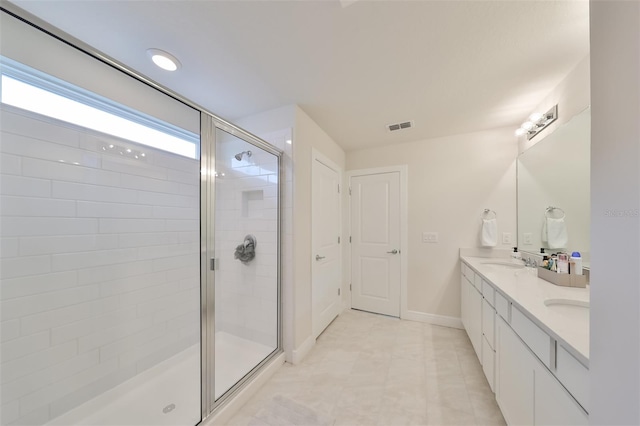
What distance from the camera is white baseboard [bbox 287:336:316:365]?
200 centimetres

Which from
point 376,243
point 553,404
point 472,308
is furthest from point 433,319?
point 553,404

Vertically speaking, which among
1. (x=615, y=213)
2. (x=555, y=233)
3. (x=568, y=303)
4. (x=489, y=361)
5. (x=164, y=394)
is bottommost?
(x=164, y=394)

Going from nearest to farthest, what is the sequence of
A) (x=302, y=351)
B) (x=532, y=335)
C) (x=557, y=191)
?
1. (x=532, y=335)
2. (x=557, y=191)
3. (x=302, y=351)

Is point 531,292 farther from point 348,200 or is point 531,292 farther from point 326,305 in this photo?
point 348,200

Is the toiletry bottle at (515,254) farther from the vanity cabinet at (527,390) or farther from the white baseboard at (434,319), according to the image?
the vanity cabinet at (527,390)

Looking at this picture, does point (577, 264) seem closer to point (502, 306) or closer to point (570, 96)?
point (502, 306)

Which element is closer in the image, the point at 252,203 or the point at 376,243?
the point at 252,203

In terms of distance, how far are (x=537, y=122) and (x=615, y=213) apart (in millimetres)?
2165

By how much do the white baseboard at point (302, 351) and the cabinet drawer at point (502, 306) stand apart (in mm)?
1608

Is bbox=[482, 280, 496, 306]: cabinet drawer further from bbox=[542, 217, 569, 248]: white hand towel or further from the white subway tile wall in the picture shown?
the white subway tile wall

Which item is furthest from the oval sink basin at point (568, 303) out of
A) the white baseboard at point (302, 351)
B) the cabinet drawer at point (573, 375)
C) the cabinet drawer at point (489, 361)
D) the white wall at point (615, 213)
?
the white baseboard at point (302, 351)

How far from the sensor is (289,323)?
205 cm

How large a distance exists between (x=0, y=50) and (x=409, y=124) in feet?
9.47

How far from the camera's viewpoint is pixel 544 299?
1.20 metres
